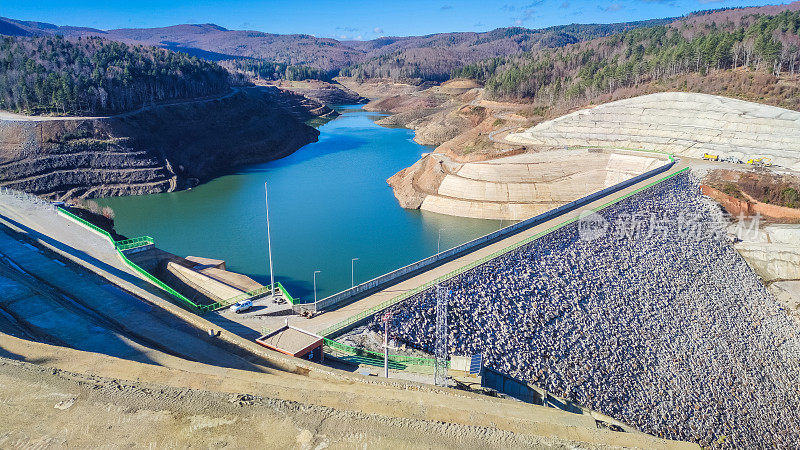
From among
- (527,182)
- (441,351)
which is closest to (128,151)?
(527,182)

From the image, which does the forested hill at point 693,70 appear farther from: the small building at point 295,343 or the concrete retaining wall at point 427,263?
the small building at point 295,343

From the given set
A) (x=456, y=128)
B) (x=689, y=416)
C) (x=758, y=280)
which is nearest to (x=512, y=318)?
(x=689, y=416)

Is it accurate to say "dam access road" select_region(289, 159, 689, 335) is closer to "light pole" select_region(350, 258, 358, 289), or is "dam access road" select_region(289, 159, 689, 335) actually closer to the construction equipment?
"light pole" select_region(350, 258, 358, 289)

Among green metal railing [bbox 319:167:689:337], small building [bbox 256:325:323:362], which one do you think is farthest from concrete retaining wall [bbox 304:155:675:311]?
small building [bbox 256:325:323:362]

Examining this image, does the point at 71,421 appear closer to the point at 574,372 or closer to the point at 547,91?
the point at 574,372

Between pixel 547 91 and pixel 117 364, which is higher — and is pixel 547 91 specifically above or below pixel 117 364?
above

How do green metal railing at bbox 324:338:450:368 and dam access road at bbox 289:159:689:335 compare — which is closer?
green metal railing at bbox 324:338:450:368

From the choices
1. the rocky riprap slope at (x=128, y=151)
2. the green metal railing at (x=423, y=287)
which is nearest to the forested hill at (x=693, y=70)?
the green metal railing at (x=423, y=287)
